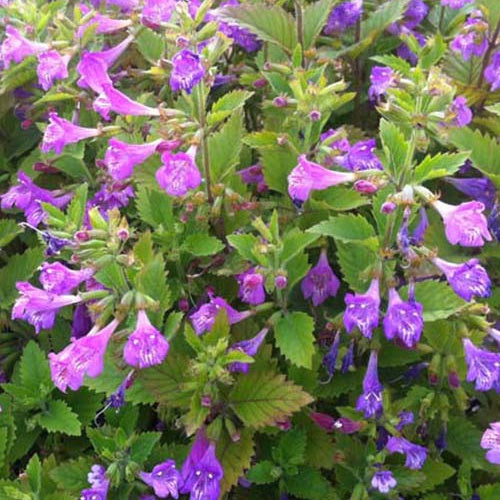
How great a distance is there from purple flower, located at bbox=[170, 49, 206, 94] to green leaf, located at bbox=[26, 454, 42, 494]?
0.87 meters

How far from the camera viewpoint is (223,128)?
5.58ft

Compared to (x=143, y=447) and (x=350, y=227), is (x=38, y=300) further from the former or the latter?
(x=350, y=227)

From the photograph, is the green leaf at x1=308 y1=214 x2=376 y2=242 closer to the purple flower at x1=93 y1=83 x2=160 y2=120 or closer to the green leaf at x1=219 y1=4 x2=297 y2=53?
the purple flower at x1=93 y1=83 x2=160 y2=120

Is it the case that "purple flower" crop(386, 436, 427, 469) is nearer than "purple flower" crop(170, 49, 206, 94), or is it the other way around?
"purple flower" crop(170, 49, 206, 94)

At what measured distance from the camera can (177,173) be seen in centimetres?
146

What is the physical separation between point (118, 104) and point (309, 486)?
38.7 inches

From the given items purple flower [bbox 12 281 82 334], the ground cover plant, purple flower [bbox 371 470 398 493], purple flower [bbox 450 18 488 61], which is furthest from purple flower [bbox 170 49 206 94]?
purple flower [bbox 450 18 488 61]

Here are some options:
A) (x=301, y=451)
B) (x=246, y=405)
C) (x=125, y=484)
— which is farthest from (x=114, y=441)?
(x=301, y=451)

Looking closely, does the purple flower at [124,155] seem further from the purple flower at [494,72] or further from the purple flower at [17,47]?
the purple flower at [494,72]

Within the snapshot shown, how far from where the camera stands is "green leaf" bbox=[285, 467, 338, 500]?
1.57 m

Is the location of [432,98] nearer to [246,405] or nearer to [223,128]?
[223,128]

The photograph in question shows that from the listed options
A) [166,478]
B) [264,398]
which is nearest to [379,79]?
[264,398]

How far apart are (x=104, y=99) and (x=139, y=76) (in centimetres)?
47

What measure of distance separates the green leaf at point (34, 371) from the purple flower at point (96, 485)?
0.29 m
